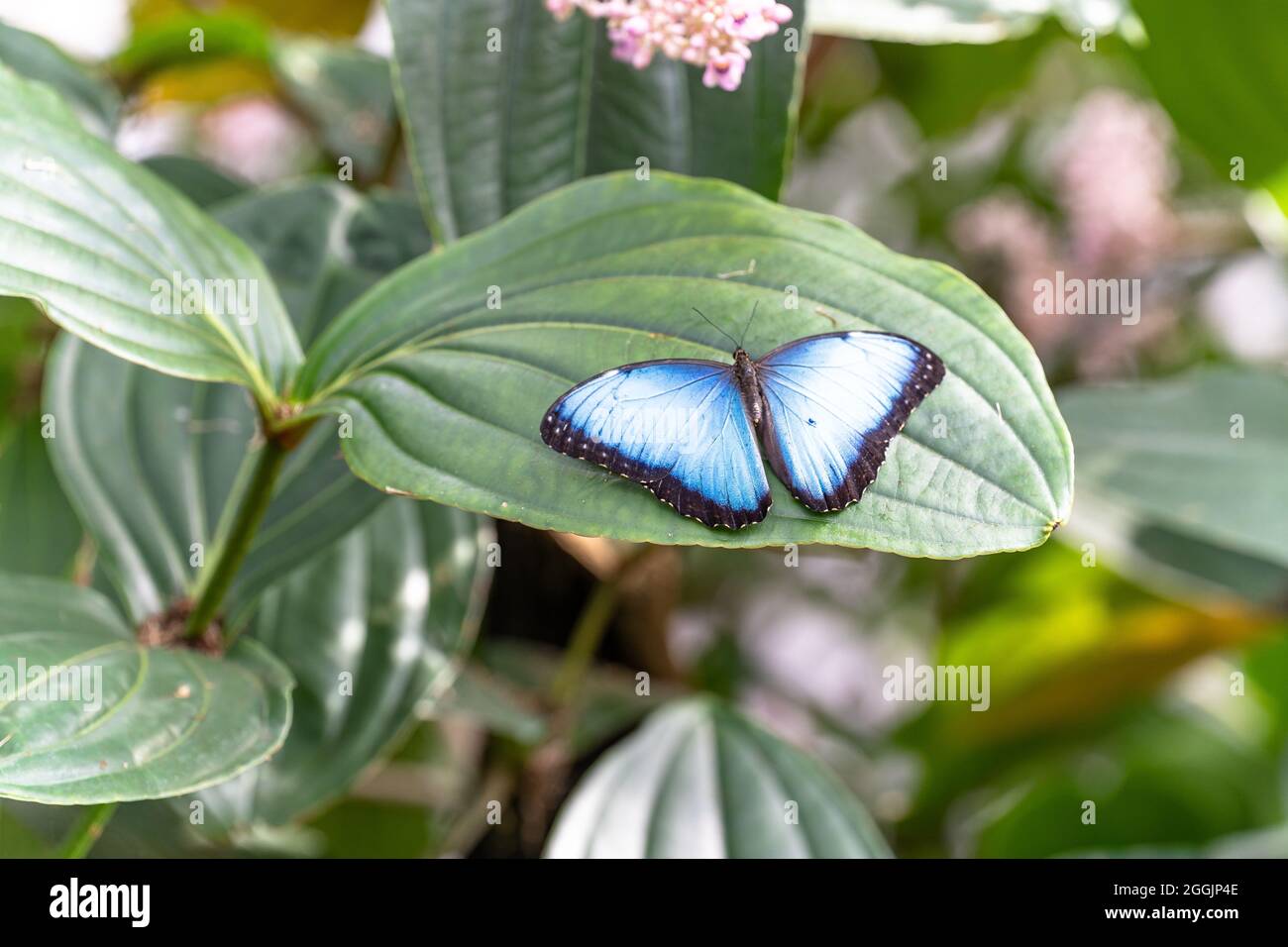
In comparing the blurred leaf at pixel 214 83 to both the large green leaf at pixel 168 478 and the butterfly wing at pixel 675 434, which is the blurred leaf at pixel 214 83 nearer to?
the large green leaf at pixel 168 478

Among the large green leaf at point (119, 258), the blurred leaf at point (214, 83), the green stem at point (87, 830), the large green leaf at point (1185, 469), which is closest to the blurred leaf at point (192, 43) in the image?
the blurred leaf at point (214, 83)

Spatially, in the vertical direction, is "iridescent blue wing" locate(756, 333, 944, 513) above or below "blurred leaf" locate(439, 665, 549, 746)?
above

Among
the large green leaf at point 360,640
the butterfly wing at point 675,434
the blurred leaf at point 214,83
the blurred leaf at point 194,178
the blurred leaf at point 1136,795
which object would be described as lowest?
the blurred leaf at point 1136,795

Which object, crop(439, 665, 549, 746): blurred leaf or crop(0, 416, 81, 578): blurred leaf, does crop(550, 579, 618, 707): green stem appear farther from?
crop(0, 416, 81, 578): blurred leaf

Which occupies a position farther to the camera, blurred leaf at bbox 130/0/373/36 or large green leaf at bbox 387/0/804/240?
blurred leaf at bbox 130/0/373/36

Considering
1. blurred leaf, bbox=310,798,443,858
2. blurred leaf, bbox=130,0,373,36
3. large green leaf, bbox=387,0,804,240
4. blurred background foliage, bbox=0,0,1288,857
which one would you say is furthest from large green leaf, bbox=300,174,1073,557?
blurred leaf, bbox=130,0,373,36

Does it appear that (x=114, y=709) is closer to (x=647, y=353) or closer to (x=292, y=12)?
(x=647, y=353)

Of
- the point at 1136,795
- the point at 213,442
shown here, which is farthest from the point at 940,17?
the point at 1136,795

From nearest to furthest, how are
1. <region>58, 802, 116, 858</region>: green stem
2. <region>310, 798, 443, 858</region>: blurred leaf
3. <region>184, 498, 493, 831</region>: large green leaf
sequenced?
<region>58, 802, 116, 858</region>: green stem → <region>184, 498, 493, 831</region>: large green leaf → <region>310, 798, 443, 858</region>: blurred leaf
